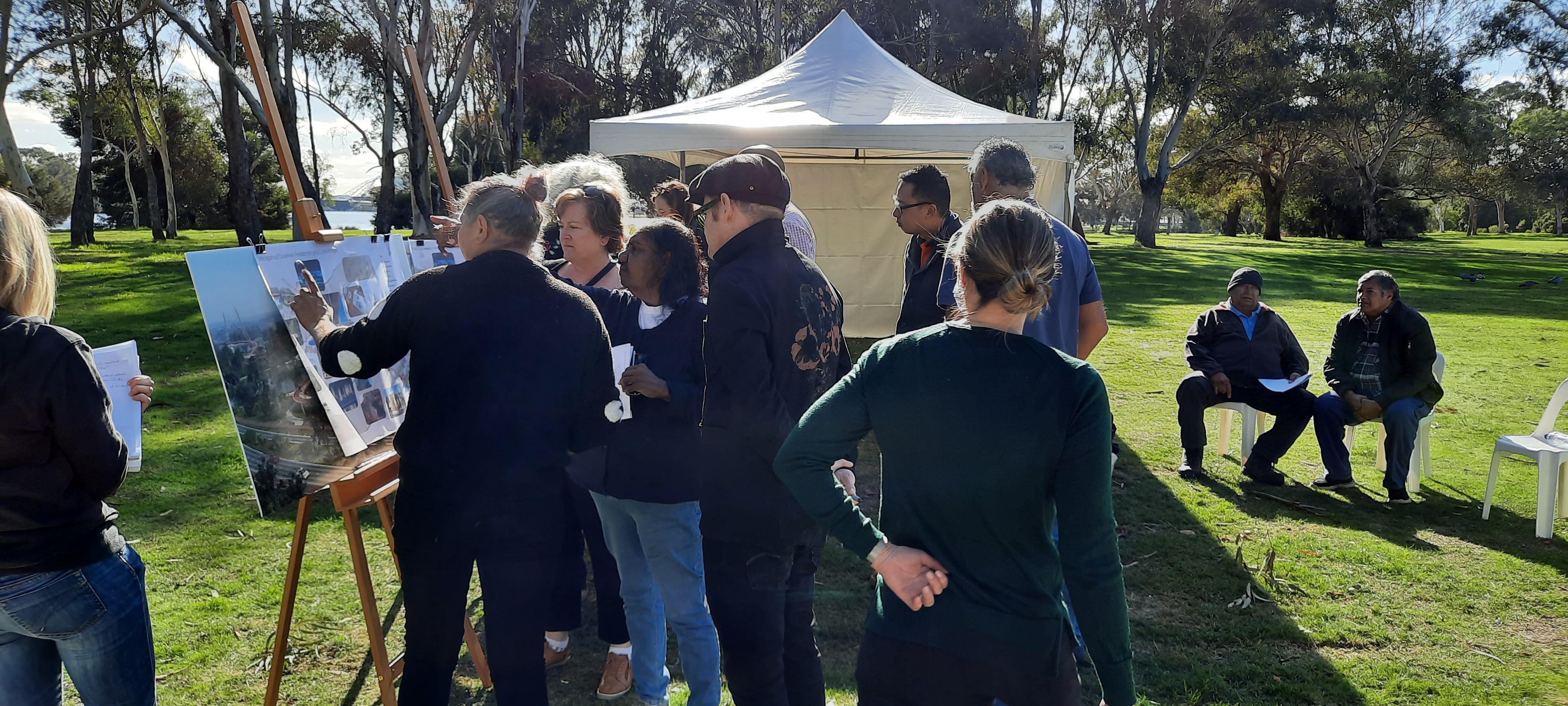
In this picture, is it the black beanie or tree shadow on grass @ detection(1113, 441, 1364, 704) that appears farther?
the black beanie

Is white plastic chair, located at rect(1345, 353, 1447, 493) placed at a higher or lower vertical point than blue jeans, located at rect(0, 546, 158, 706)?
lower

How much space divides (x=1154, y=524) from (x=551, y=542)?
4.09 m

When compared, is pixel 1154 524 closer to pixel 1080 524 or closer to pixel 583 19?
pixel 1080 524

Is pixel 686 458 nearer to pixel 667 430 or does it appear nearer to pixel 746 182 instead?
pixel 667 430

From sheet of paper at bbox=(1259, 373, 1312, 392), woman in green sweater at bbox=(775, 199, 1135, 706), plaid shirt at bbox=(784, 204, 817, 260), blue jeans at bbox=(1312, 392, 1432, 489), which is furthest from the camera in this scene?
sheet of paper at bbox=(1259, 373, 1312, 392)

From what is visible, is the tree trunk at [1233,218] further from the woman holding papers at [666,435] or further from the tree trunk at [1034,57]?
the woman holding papers at [666,435]

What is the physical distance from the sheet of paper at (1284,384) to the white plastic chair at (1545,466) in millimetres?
1083

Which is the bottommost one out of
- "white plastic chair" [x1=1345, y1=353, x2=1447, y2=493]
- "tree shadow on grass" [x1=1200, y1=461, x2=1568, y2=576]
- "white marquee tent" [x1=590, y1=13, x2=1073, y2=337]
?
"tree shadow on grass" [x1=1200, y1=461, x2=1568, y2=576]

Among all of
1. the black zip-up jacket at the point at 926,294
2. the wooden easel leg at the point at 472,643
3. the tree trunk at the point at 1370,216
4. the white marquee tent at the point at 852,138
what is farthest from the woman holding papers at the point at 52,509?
the tree trunk at the point at 1370,216

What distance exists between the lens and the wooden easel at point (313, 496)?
289 cm

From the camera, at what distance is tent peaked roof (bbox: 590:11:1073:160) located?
21.8 ft

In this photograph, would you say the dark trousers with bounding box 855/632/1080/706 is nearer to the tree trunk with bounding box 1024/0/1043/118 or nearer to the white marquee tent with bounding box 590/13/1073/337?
the white marquee tent with bounding box 590/13/1073/337

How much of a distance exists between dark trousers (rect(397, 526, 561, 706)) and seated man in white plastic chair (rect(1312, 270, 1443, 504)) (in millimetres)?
5525

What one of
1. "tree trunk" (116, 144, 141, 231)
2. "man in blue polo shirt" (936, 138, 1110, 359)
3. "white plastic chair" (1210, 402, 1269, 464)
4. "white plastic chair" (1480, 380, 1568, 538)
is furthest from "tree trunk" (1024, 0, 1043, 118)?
"tree trunk" (116, 144, 141, 231)
